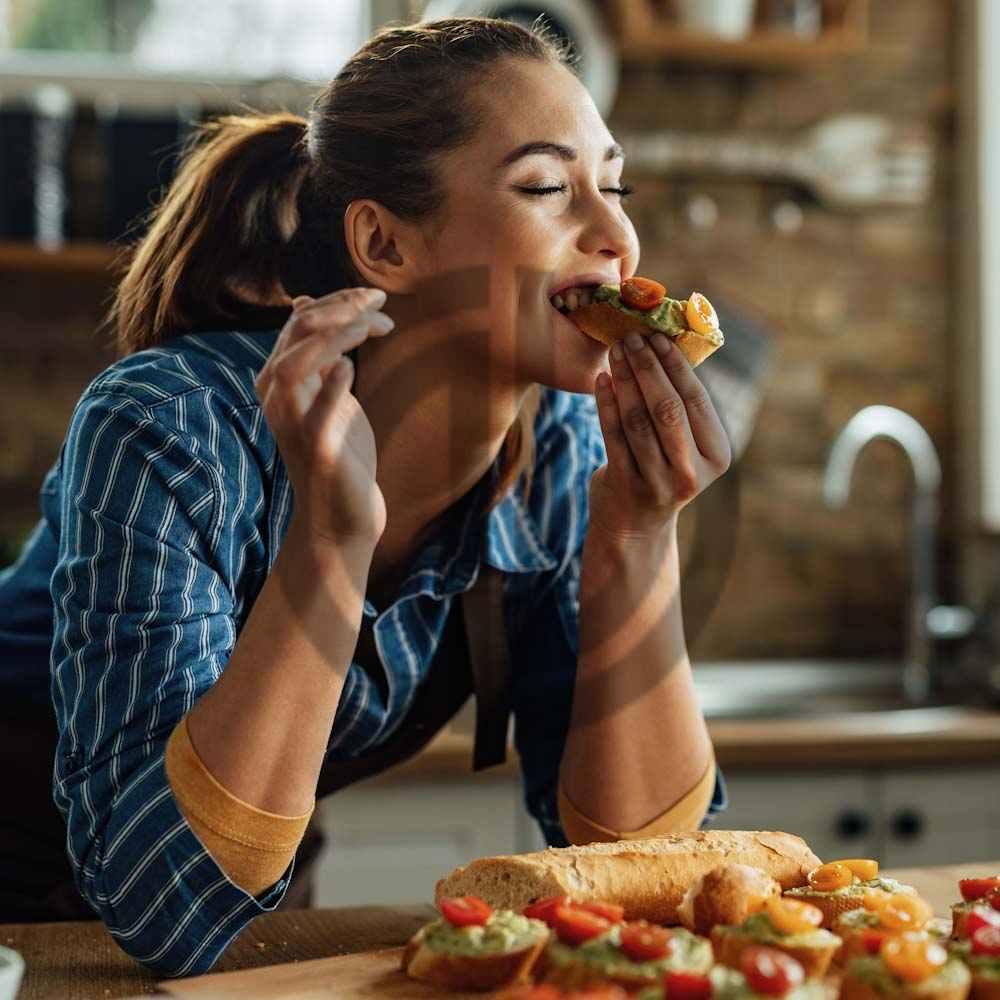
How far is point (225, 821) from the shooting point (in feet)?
3.71

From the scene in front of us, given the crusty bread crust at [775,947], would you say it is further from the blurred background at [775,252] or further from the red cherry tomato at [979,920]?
the blurred background at [775,252]

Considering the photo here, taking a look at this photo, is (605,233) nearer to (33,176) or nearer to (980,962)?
(980,962)

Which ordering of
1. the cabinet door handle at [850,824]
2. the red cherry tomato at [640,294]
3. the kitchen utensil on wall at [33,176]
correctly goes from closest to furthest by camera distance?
the red cherry tomato at [640,294] → the cabinet door handle at [850,824] → the kitchen utensil on wall at [33,176]

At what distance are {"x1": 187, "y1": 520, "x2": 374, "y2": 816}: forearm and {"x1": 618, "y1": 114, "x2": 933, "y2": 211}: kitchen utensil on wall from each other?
218 cm

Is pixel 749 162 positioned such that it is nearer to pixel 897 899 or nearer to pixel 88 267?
pixel 88 267

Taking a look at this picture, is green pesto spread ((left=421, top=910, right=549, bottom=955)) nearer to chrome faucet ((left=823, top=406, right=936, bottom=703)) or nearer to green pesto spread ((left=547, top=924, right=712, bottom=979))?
green pesto spread ((left=547, top=924, right=712, bottom=979))

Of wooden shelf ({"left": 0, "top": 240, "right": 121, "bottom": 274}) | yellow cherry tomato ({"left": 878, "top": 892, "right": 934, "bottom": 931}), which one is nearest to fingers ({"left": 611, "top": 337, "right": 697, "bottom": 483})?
yellow cherry tomato ({"left": 878, "top": 892, "right": 934, "bottom": 931})

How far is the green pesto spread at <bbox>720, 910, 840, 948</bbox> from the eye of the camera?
105 centimetres

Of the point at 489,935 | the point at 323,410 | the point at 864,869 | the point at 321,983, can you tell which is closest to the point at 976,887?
the point at 864,869

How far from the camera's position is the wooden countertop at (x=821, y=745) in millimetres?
2352

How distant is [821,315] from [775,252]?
183mm

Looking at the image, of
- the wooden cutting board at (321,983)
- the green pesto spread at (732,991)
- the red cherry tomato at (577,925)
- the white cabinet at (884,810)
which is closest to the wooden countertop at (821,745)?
the white cabinet at (884,810)

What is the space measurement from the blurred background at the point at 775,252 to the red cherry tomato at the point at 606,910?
174 centimetres

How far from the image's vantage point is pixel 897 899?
116cm
